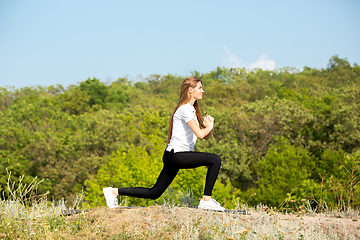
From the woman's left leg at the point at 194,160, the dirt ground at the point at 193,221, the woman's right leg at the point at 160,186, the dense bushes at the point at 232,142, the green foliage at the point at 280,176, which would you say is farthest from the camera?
the dense bushes at the point at 232,142

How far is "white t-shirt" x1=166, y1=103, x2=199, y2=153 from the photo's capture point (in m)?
4.04

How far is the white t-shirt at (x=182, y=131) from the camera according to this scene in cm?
404

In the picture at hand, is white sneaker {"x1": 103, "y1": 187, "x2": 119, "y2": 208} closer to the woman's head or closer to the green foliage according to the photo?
the woman's head

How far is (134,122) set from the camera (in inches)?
992

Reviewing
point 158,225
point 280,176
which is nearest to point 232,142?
point 280,176

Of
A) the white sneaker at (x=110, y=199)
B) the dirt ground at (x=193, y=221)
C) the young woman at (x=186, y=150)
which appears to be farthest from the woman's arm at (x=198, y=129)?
the white sneaker at (x=110, y=199)

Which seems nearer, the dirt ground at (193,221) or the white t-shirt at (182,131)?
the dirt ground at (193,221)


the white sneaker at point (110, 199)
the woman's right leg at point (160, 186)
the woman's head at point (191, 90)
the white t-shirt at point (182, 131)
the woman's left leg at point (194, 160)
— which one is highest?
the woman's head at point (191, 90)

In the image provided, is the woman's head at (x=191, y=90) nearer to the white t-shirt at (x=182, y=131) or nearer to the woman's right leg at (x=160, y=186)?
the white t-shirt at (x=182, y=131)

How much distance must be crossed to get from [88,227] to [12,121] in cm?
2384

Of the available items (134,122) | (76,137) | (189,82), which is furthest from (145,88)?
(189,82)

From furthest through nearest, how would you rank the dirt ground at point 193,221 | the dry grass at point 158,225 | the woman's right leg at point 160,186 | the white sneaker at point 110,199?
the white sneaker at point 110,199 → the woman's right leg at point 160,186 → the dirt ground at point 193,221 → the dry grass at point 158,225

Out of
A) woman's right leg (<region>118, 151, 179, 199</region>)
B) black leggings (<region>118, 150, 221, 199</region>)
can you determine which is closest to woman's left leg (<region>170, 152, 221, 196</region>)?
black leggings (<region>118, 150, 221, 199</region>)

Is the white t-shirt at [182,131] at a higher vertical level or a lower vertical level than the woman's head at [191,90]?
lower
